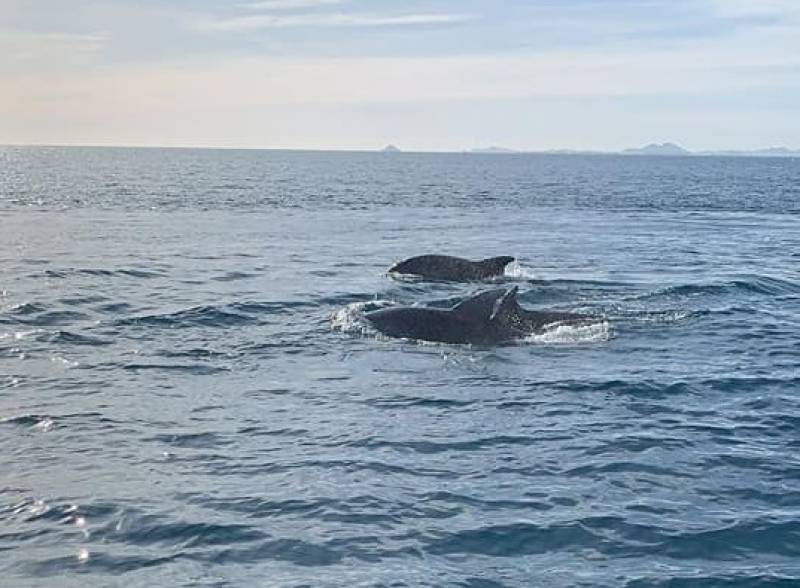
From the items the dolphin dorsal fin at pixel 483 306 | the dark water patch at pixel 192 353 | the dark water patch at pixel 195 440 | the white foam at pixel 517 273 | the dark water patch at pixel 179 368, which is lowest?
the dark water patch at pixel 195 440

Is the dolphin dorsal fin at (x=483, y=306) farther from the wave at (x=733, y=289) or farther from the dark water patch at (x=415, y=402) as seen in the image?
the wave at (x=733, y=289)

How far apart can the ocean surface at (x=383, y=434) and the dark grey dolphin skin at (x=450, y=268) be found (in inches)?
29.0

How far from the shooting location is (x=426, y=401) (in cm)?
1806

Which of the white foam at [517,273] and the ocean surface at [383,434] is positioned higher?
the white foam at [517,273]

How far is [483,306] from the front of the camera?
22.7m

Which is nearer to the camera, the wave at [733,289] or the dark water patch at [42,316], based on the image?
the dark water patch at [42,316]

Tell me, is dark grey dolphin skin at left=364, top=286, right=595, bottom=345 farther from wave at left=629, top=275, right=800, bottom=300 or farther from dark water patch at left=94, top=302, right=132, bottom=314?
wave at left=629, top=275, right=800, bottom=300

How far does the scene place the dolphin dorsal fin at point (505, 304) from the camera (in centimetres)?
2264

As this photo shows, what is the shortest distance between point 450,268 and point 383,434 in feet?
59.8

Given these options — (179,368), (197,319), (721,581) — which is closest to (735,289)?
(197,319)

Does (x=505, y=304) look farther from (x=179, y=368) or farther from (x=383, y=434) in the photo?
(x=383, y=434)

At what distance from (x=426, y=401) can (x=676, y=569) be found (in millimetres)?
7366

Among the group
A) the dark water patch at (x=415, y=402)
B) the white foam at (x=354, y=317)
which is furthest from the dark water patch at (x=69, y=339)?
the dark water patch at (x=415, y=402)

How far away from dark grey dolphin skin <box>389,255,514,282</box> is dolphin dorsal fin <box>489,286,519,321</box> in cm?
994
